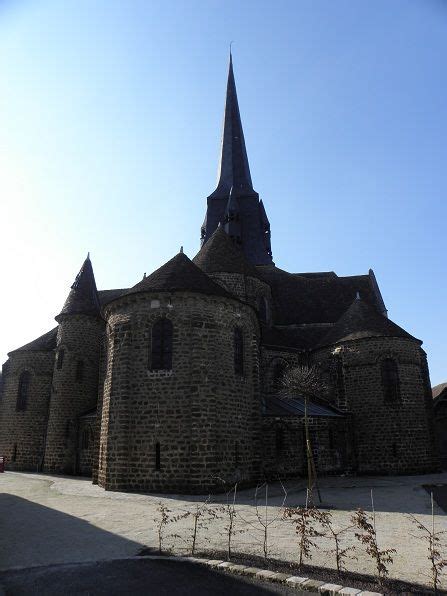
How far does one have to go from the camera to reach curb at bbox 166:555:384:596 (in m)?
4.90

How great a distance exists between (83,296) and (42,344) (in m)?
4.05

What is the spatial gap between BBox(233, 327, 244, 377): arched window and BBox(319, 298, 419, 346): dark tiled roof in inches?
311

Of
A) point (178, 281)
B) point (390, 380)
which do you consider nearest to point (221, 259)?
point (178, 281)

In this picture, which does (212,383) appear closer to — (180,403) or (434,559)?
(180,403)

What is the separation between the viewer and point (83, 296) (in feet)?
82.4

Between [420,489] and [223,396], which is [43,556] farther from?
[420,489]

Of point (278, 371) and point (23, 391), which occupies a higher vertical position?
point (278, 371)

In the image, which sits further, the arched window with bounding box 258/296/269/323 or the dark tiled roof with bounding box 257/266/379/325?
the dark tiled roof with bounding box 257/266/379/325

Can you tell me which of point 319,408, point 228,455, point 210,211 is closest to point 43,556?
point 228,455

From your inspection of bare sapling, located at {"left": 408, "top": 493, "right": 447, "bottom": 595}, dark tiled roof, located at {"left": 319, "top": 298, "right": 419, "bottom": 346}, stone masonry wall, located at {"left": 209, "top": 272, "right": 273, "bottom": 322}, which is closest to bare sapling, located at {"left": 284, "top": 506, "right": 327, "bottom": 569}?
bare sapling, located at {"left": 408, "top": 493, "right": 447, "bottom": 595}

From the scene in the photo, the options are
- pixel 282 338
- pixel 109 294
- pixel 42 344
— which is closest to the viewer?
pixel 282 338

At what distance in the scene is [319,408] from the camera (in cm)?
2036

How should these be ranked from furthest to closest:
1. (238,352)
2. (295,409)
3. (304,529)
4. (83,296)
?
(83,296) → (295,409) → (238,352) → (304,529)

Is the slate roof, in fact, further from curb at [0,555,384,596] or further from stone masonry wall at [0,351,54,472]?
curb at [0,555,384,596]
